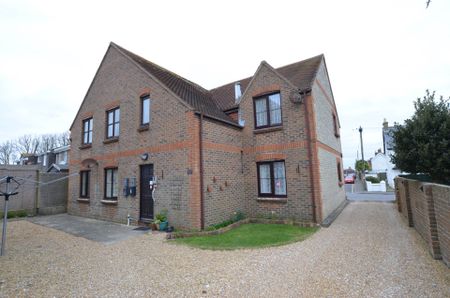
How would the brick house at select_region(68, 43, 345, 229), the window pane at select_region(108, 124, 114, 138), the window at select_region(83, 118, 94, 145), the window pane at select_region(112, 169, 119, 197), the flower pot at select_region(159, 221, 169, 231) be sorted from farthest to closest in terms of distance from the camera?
the window at select_region(83, 118, 94, 145)
the window pane at select_region(108, 124, 114, 138)
the window pane at select_region(112, 169, 119, 197)
the brick house at select_region(68, 43, 345, 229)
the flower pot at select_region(159, 221, 169, 231)

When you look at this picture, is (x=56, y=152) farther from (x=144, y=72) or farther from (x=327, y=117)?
(x=327, y=117)

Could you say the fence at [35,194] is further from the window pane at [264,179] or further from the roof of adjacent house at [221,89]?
the window pane at [264,179]

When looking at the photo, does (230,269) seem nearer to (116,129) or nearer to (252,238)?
(252,238)

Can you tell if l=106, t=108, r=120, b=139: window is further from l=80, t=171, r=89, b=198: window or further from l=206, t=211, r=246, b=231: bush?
l=206, t=211, r=246, b=231: bush

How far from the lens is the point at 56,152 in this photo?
29.4 meters

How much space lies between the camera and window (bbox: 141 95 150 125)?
10.7m

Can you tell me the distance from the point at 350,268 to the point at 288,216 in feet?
15.3

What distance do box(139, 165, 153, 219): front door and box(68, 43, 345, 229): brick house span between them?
4cm

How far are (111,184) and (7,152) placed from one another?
2675 inches

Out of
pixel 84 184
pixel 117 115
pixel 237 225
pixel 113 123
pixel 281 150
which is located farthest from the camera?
pixel 84 184

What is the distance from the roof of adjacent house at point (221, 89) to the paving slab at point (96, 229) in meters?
5.48

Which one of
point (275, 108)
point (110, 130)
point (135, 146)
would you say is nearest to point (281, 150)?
point (275, 108)

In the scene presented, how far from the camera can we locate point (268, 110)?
1090 cm

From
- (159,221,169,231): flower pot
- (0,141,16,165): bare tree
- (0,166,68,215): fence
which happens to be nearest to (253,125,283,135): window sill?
(159,221,169,231): flower pot
